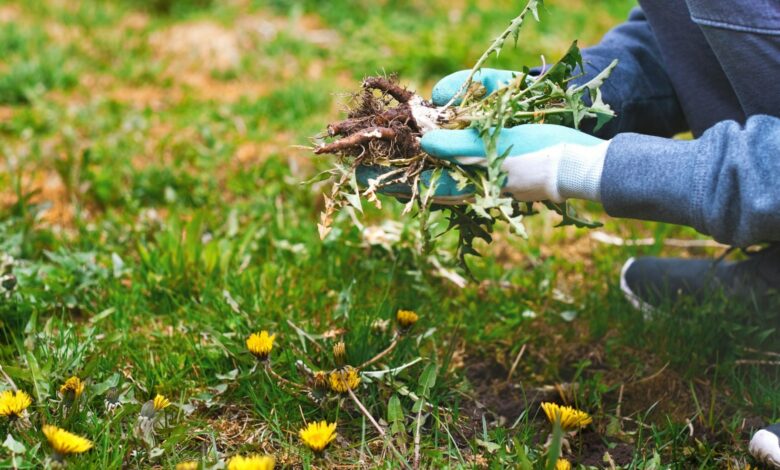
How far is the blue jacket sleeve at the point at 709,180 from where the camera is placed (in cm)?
156

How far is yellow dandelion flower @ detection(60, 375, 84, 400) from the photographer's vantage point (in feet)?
5.36

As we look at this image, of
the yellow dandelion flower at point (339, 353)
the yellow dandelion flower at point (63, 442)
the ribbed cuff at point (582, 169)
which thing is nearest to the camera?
the yellow dandelion flower at point (63, 442)

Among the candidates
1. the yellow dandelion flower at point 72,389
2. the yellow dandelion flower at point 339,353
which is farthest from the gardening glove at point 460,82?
the yellow dandelion flower at point 72,389

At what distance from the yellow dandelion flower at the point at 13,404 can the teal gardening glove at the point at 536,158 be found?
893 mm

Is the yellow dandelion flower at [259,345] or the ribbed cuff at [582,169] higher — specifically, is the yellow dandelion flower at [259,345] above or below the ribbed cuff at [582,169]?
below

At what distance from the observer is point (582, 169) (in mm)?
1652

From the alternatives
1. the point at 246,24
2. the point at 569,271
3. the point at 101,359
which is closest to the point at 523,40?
the point at 246,24

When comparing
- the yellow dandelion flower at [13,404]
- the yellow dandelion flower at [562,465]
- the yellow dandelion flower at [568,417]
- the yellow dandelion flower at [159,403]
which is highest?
the yellow dandelion flower at [13,404]

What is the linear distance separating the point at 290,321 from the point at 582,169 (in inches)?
30.0

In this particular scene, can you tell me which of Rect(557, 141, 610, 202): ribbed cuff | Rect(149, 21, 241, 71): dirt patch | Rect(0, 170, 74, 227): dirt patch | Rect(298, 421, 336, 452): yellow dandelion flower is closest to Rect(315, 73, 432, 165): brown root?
Rect(557, 141, 610, 202): ribbed cuff

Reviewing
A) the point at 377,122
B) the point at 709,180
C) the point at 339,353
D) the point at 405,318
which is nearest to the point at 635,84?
the point at 709,180

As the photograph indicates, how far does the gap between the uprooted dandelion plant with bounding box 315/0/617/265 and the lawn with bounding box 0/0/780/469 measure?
15 cm

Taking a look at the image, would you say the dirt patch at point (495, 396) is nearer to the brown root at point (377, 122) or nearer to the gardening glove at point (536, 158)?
the gardening glove at point (536, 158)

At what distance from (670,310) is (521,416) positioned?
645mm
